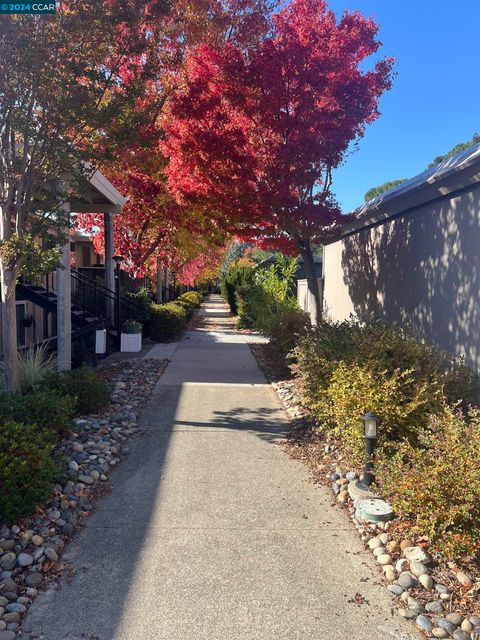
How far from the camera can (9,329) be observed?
5.23 metres

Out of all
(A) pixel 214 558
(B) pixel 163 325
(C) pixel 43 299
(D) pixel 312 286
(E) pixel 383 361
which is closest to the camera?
(A) pixel 214 558

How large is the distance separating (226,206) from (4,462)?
575 cm

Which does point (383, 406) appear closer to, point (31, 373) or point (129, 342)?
point (31, 373)

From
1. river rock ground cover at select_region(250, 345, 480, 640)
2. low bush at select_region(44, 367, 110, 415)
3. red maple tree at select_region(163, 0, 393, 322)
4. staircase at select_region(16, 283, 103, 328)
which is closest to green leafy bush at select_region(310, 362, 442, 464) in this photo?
river rock ground cover at select_region(250, 345, 480, 640)

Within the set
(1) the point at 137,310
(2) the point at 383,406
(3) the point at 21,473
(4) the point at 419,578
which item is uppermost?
(1) the point at 137,310

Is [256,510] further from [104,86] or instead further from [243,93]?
[243,93]

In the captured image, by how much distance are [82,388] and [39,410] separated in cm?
117

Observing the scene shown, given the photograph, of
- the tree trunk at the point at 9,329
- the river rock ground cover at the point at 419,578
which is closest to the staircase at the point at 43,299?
the tree trunk at the point at 9,329

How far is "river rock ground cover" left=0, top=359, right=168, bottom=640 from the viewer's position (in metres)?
2.83

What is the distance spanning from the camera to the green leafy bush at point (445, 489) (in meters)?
2.92

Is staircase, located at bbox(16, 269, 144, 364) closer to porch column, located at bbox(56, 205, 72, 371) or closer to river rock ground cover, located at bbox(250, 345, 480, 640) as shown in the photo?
porch column, located at bbox(56, 205, 72, 371)

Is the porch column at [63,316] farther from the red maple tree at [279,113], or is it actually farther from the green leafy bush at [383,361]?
the green leafy bush at [383,361]

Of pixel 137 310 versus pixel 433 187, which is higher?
pixel 433 187

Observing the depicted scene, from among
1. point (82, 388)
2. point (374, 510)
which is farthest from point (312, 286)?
point (374, 510)
